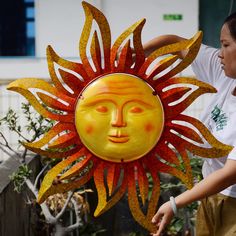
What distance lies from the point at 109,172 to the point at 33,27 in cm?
404

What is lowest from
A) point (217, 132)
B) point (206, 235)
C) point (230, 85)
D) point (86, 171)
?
point (206, 235)

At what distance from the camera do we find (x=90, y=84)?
2.13 m

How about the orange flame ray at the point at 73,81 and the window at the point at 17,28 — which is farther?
the window at the point at 17,28

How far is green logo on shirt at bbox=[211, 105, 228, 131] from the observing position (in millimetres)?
2263

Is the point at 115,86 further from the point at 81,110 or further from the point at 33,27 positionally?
the point at 33,27

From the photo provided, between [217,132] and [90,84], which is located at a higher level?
[90,84]

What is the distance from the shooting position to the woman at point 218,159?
7.01 feet

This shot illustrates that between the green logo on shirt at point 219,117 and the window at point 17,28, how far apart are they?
A: 3.93 metres

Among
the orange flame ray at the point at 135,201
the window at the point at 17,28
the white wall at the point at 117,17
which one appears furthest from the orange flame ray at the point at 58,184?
the window at the point at 17,28

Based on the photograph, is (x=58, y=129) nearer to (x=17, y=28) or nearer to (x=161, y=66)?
(x=161, y=66)

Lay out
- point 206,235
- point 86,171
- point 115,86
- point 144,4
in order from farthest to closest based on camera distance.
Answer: point 144,4 → point 206,235 → point 86,171 → point 115,86

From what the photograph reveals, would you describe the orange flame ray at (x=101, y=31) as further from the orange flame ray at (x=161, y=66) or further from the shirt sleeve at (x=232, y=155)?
the shirt sleeve at (x=232, y=155)

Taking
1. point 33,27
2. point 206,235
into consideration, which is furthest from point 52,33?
point 206,235

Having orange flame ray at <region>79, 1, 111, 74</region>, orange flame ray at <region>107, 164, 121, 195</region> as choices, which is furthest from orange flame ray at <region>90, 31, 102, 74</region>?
orange flame ray at <region>107, 164, 121, 195</region>
